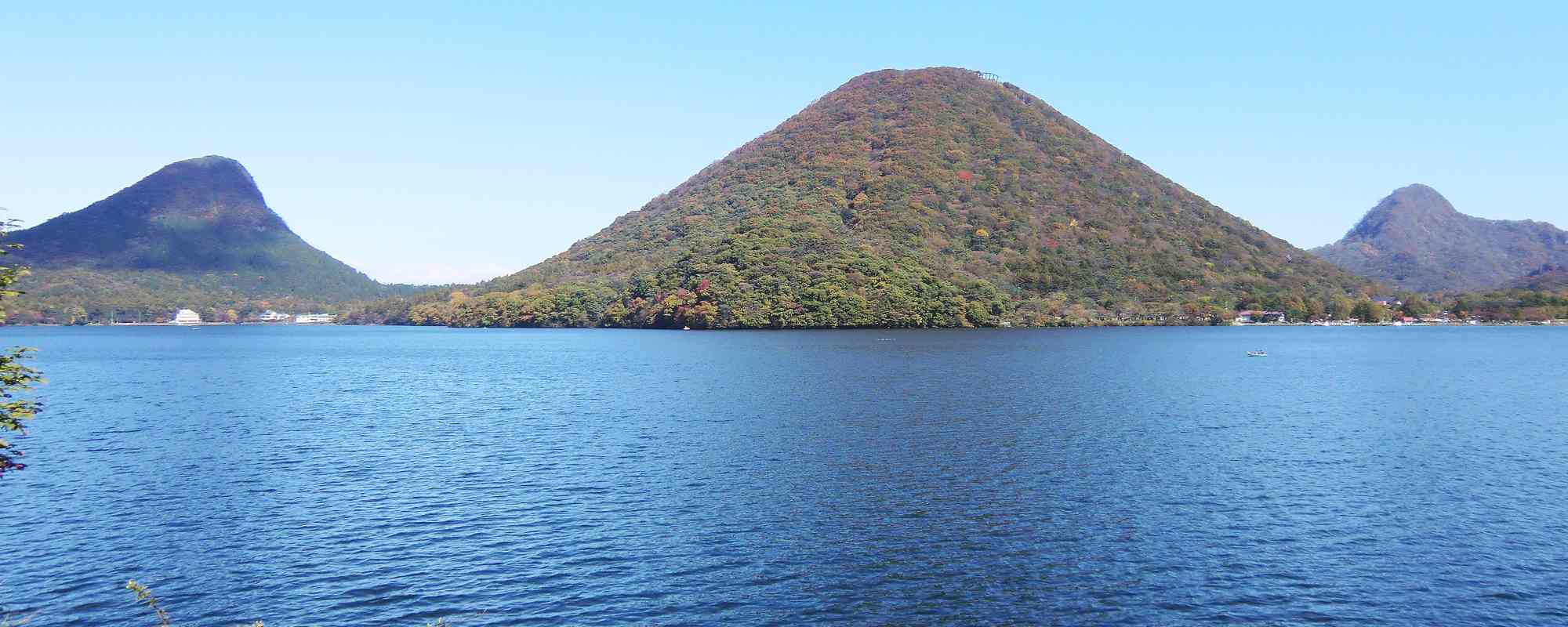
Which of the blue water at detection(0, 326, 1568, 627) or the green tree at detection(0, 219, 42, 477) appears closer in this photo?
the green tree at detection(0, 219, 42, 477)

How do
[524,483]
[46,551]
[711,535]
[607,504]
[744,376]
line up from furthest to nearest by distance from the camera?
[744,376] < [524,483] < [607,504] < [711,535] < [46,551]

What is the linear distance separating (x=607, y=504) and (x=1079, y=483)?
1844 centimetres

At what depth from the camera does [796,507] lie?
35.3 metres

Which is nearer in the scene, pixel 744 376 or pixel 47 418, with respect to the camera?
pixel 47 418

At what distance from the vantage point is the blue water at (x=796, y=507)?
83.6 feet

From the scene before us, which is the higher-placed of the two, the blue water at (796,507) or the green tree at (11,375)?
the green tree at (11,375)

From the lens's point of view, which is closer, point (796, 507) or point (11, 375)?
point (11, 375)

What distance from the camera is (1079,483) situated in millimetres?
39406

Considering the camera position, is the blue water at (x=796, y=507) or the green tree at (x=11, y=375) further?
the blue water at (x=796, y=507)

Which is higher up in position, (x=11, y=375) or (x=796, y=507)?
(x=11, y=375)

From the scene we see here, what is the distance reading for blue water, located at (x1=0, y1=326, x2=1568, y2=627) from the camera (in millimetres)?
25469

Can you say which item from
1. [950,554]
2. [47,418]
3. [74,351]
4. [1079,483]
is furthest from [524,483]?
[74,351]

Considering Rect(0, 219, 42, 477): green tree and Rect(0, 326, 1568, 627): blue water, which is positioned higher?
Rect(0, 219, 42, 477): green tree

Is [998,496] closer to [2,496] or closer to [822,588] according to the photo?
[822,588]
